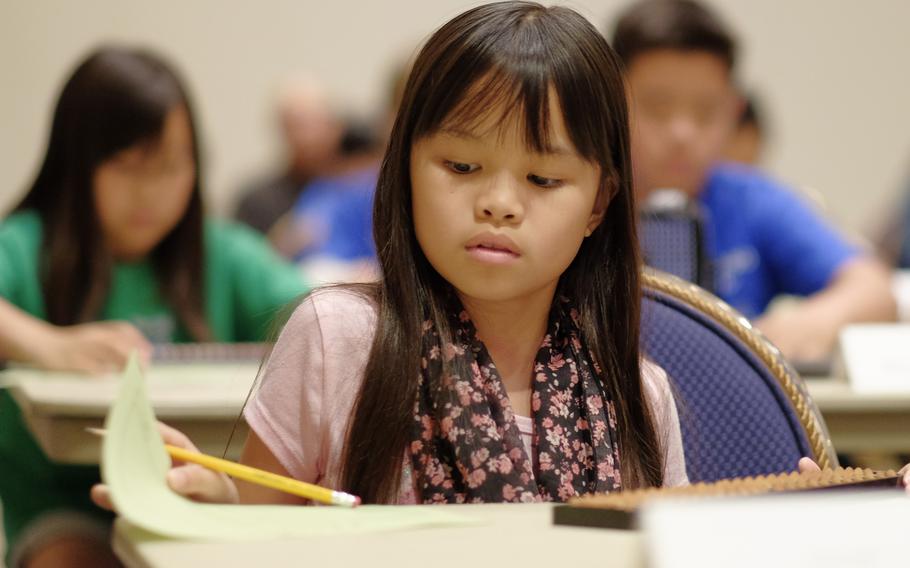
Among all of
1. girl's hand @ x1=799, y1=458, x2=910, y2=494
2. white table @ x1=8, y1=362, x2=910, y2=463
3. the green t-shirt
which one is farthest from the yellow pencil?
the green t-shirt

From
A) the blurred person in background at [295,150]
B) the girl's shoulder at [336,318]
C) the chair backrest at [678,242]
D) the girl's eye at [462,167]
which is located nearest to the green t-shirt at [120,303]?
the chair backrest at [678,242]

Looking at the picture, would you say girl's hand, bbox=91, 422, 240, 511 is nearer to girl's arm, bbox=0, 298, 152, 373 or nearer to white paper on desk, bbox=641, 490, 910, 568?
white paper on desk, bbox=641, 490, 910, 568

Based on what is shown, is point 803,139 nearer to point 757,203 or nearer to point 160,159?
point 757,203

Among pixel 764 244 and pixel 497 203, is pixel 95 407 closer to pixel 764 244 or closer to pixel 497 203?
pixel 497 203

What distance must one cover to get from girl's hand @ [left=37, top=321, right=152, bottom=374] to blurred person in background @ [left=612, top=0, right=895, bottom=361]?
948 mm

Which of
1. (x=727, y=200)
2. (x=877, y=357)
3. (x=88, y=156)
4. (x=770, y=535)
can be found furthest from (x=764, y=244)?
(x=770, y=535)

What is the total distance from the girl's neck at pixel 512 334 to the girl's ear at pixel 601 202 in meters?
0.07

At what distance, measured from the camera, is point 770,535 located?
2.11 feet

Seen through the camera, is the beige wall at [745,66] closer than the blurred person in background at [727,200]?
No

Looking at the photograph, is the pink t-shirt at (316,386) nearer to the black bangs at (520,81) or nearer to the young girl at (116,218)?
the black bangs at (520,81)

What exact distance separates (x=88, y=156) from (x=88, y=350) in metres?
0.46

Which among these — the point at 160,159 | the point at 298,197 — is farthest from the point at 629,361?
the point at 298,197

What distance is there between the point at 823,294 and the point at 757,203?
0.79 feet

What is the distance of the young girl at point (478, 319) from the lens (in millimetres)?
1050
